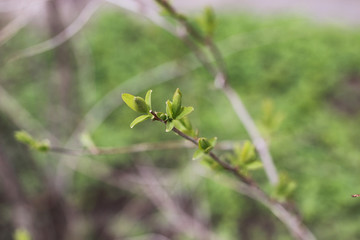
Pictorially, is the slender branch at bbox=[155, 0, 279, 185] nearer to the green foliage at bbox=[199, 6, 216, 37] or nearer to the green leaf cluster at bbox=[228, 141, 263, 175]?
the green foliage at bbox=[199, 6, 216, 37]

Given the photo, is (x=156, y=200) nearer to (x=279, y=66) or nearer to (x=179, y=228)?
(x=179, y=228)

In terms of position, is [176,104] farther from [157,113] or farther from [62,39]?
[62,39]

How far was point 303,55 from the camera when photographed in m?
2.72

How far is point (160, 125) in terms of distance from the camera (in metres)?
2.27

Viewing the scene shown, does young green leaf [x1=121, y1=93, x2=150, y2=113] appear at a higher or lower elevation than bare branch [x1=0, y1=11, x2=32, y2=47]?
lower

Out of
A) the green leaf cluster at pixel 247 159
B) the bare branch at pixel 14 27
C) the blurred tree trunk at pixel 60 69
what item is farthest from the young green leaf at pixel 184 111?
the blurred tree trunk at pixel 60 69

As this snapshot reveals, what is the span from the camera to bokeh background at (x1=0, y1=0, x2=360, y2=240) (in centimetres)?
160

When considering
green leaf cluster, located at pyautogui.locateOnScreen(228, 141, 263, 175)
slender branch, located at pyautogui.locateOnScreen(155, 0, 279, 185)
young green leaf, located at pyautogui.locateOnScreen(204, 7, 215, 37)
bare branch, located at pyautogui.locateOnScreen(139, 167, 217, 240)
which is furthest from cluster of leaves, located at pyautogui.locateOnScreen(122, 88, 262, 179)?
bare branch, located at pyautogui.locateOnScreen(139, 167, 217, 240)

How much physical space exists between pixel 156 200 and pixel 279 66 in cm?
140

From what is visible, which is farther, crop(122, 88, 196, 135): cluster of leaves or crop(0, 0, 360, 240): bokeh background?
crop(0, 0, 360, 240): bokeh background

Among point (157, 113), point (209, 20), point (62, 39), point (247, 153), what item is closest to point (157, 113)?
point (157, 113)

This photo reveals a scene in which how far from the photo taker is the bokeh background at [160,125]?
5.26ft

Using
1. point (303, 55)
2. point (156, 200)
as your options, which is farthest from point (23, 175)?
point (303, 55)

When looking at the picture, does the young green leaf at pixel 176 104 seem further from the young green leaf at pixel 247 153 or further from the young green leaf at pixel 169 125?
the young green leaf at pixel 247 153
